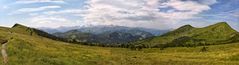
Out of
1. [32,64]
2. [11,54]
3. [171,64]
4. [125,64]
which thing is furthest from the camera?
[171,64]

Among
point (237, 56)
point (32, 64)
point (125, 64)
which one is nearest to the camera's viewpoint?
point (32, 64)

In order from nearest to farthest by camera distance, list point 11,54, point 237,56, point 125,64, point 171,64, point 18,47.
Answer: point 11,54 → point 18,47 → point 125,64 → point 171,64 → point 237,56

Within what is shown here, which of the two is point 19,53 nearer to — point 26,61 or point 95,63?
point 26,61

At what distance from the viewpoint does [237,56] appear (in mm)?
135500

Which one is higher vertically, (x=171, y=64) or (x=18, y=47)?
(x=18, y=47)

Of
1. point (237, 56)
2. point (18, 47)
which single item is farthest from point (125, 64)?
point (237, 56)

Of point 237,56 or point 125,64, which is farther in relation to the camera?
point 237,56

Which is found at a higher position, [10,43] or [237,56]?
[10,43]

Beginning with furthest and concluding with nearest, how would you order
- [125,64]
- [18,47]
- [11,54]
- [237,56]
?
1. [237,56]
2. [125,64]
3. [18,47]
4. [11,54]

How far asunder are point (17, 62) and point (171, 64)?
48298 mm

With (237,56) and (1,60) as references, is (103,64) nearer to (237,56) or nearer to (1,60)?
(1,60)

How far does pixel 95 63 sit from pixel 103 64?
1.73 metres

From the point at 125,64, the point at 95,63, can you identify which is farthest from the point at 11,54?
the point at 125,64

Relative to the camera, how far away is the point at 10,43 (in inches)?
2901
